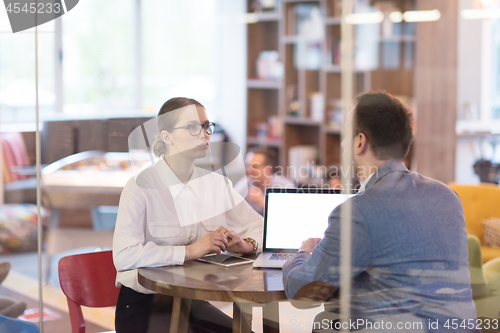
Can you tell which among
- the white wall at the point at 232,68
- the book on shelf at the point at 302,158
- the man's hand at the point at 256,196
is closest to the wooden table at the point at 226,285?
the man's hand at the point at 256,196

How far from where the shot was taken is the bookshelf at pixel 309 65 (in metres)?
3.38

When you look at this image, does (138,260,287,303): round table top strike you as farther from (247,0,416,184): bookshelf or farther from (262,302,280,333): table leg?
(247,0,416,184): bookshelf

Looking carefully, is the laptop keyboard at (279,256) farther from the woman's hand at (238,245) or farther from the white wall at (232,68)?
the white wall at (232,68)

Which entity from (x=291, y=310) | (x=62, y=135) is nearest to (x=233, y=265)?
(x=291, y=310)

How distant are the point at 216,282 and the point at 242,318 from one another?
181mm

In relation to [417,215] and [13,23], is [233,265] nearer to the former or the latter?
[417,215]

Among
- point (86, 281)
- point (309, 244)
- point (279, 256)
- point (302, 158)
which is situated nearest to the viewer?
point (309, 244)

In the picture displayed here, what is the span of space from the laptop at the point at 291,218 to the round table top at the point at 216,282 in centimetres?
17

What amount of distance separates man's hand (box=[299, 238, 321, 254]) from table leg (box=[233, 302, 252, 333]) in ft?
0.75

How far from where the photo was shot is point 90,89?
2125 mm

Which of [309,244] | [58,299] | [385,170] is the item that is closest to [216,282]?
[309,244]

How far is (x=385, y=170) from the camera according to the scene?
132cm

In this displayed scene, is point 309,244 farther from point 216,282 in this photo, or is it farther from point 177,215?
point 177,215

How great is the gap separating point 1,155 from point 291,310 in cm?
151
